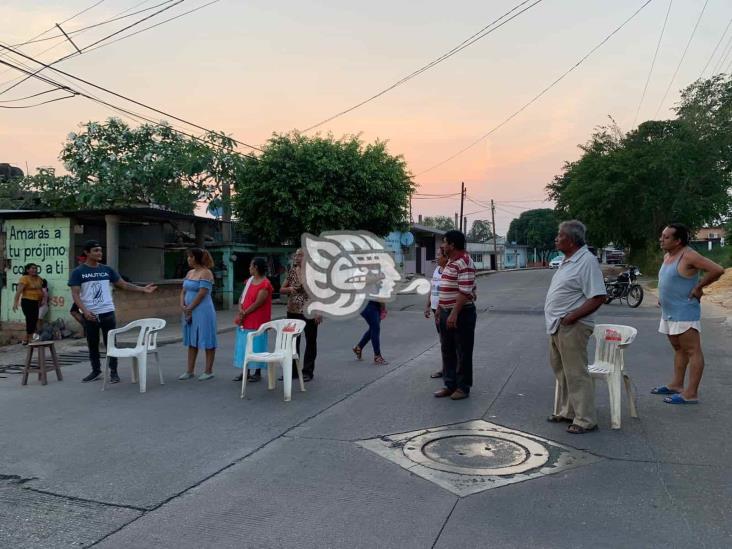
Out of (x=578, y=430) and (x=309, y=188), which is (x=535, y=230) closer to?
(x=309, y=188)

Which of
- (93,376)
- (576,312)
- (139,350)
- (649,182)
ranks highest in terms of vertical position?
(649,182)

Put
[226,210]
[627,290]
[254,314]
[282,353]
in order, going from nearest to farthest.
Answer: [282,353] < [254,314] < [627,290] < [226,210]

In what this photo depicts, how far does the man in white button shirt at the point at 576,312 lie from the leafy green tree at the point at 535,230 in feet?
260

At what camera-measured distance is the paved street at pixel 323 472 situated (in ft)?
10.6

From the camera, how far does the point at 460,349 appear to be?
6.25m

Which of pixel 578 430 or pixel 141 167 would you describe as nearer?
pixel 578 430

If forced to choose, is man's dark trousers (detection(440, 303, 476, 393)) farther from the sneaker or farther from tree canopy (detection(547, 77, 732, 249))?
tree canopy (detection(547, 77, 732, 249))

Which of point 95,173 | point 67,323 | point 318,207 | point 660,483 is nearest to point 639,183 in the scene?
point 318,207

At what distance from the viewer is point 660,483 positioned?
3889 millimetres

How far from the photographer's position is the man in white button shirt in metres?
4.92

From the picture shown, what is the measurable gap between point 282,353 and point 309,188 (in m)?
13.0

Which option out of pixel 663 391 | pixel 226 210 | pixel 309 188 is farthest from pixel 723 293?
pixel 226 210

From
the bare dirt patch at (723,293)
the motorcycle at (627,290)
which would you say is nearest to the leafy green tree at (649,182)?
the bare dirt patch at (723,293)

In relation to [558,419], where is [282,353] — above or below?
Answer: above
